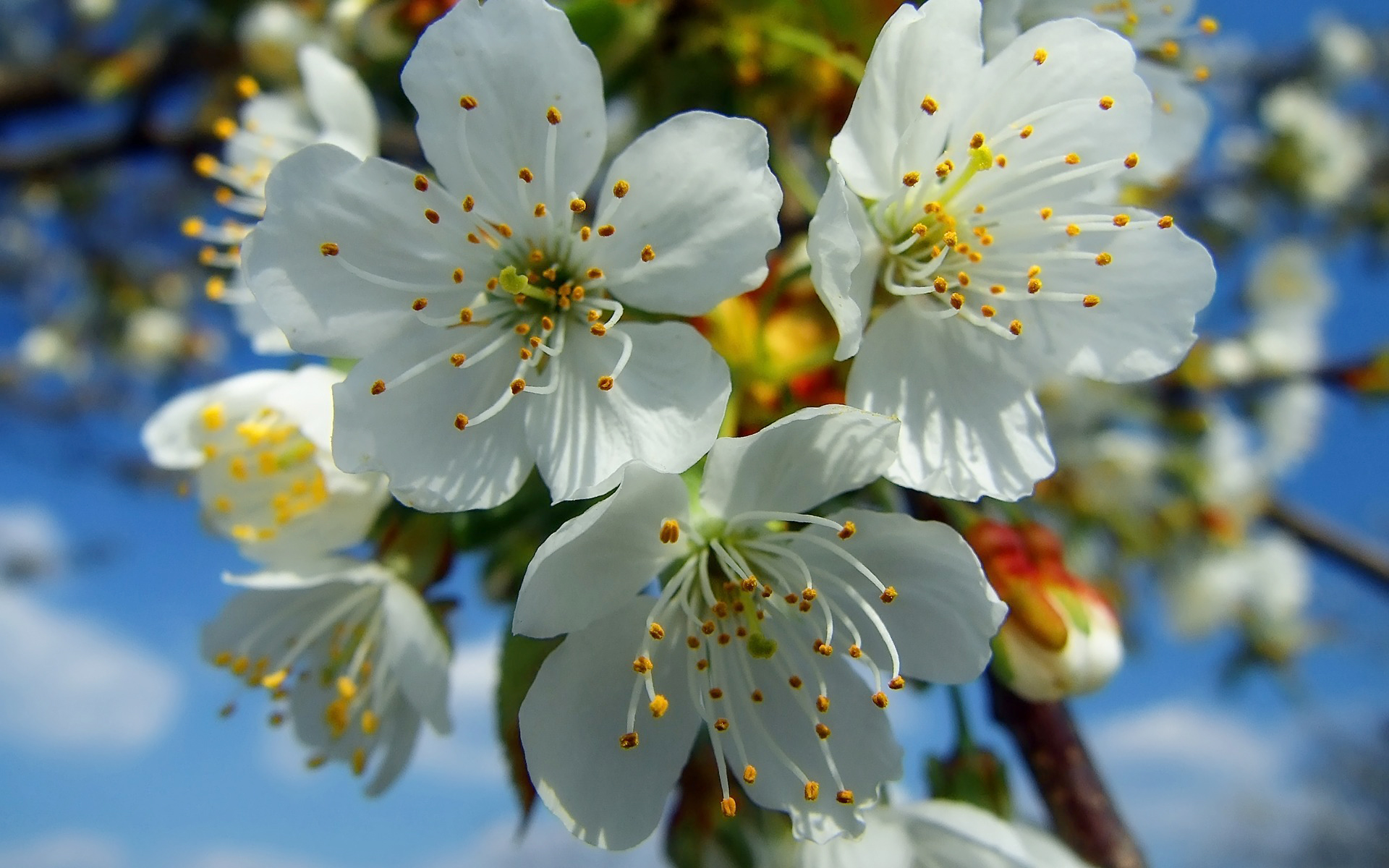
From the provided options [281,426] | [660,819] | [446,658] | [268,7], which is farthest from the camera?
[268,7]

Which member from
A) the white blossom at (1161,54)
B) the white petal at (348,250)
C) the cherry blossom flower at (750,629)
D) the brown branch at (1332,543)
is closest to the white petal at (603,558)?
the cherry blossom flower at (750,629)

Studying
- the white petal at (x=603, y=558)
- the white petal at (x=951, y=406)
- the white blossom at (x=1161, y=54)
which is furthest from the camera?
the white blossom at (x=1161, y=54)

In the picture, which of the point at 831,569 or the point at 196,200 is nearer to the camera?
the point at 831,569

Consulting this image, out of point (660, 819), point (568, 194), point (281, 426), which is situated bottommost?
point (660, 819)

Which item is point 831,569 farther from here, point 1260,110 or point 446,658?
point 1260,110

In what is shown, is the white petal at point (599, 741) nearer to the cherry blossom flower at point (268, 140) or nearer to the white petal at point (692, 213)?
the white petal at point (692, 213)

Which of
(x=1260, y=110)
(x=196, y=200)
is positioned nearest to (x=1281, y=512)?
(x=1260, y=110)

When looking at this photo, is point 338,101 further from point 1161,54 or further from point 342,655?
point 1161,54

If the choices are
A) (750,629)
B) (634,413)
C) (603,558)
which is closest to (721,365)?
(634,413)
